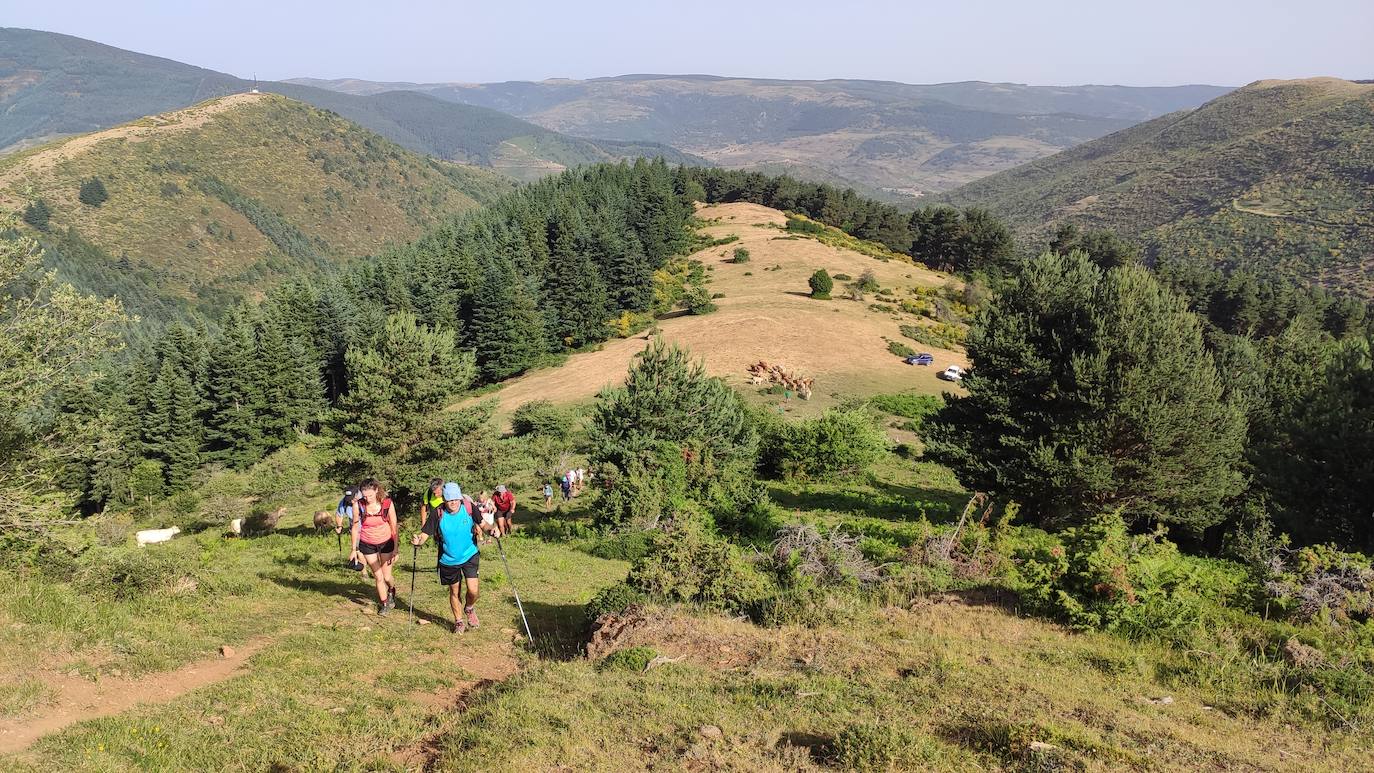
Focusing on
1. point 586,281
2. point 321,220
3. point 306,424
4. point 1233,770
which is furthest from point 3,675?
point 321,220

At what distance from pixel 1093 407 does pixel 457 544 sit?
50.5 feet

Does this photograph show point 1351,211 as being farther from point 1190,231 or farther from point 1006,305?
point 1006,305

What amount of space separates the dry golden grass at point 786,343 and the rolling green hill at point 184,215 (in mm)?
119196

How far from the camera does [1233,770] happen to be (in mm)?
6223

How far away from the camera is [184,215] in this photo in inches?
6324

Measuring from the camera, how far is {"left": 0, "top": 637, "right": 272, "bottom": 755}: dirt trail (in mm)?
6598

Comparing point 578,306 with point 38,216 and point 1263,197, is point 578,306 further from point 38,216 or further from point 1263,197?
point 38,216

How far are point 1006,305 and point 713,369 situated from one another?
25525 mm

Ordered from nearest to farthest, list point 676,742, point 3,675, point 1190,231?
point 676,742 → point 3,675 → point 1190,231

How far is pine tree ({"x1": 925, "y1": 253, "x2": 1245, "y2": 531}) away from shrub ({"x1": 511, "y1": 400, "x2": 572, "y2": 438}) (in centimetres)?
2159

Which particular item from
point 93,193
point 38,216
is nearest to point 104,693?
point 38,216

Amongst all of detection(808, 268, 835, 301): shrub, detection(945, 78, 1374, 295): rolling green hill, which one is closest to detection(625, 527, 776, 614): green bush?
detection(808, 268, 835, 301): shrub

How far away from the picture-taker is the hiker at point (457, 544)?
10.4 metres

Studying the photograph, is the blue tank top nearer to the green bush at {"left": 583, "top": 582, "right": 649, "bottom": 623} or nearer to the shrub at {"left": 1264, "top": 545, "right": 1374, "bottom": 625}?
the green bush at {"left": 583, "top": 582, "right": 649, "bottom": 623}
